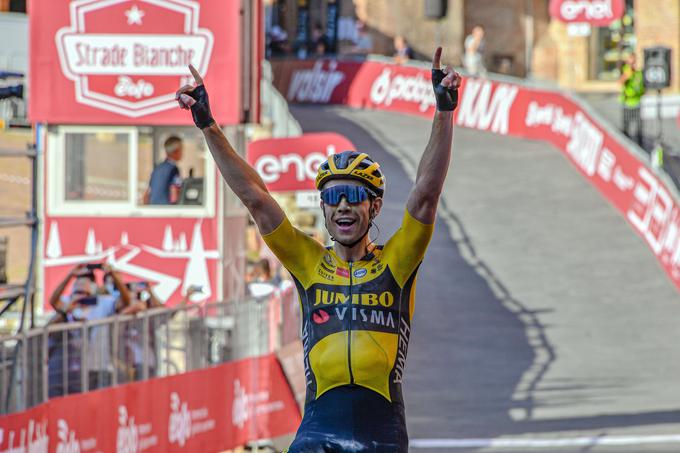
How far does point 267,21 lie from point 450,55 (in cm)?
615

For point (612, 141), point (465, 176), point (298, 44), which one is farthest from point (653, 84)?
point (298, 44)

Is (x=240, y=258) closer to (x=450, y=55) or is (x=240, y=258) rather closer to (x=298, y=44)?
(x=298, y=44)

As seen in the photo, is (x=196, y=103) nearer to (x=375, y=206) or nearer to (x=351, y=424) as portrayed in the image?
(x=375, y=206)

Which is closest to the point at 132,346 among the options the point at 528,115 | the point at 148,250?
the point at 148,250

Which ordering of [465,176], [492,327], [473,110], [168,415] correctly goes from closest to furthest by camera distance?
1. [168,415]
2. [492,327]
3. [465,176]
4. [473,110]

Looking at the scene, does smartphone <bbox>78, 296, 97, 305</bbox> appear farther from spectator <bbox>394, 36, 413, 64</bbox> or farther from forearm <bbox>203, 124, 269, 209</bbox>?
spectator <bbox>394, 36, 413, 64</bbox>

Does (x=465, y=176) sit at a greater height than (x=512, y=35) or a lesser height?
lesser

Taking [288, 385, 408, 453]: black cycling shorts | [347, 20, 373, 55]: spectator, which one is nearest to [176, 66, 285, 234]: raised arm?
[288, 385, 408, 453]: black cycling shorts

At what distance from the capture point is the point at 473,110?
3938cm

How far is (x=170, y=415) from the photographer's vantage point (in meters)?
12.6

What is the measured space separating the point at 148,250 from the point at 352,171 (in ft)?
35.0

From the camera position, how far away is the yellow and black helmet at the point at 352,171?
6.72m

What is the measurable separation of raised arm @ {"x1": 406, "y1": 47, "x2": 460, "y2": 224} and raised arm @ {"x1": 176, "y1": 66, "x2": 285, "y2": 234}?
0.61 m

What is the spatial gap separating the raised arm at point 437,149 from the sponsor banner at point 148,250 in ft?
34.3
